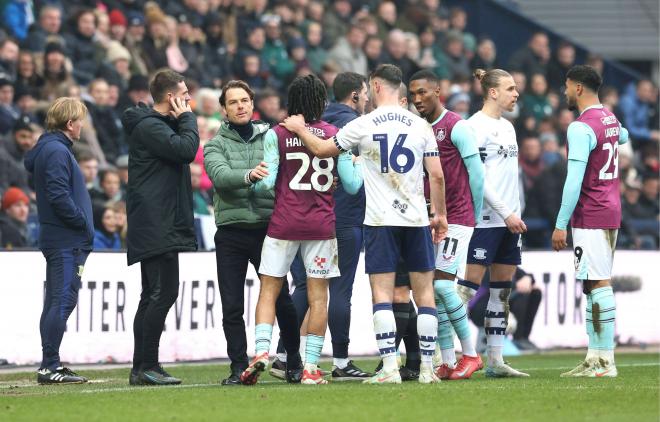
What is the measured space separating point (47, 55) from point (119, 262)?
4318 millimetres

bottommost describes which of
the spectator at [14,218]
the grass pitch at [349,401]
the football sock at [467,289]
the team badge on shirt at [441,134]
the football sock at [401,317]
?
the grass pitch at [349,401]

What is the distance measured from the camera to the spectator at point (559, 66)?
27.6 metres

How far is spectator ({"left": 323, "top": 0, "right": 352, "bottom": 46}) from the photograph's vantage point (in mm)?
24516

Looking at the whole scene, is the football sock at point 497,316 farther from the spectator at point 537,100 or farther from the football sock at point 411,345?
the spectator at point 537,100

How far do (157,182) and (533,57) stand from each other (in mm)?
16541

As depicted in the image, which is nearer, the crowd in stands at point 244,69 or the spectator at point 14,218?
the spectator at point 14,218

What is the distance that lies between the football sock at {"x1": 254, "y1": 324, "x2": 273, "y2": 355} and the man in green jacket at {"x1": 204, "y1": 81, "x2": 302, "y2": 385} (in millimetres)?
491

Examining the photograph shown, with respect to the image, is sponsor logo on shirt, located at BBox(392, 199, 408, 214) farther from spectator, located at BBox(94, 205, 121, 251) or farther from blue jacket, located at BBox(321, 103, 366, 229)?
spectator, located at BBox(94, 205, 121, 251)

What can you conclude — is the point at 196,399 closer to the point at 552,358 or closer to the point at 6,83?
the point at 552,358

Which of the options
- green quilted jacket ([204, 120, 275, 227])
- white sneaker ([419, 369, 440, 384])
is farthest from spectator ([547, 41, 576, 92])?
white sneaker ([419, 369, 440, 384])

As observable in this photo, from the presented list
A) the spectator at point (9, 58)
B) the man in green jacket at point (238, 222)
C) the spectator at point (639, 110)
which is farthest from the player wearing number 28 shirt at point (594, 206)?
the spectator at point (639, 110)

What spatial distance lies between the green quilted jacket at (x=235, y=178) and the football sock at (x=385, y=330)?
4.05 feet

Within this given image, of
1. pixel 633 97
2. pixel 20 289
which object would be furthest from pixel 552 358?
pixel 633 97

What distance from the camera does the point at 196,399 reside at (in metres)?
10.4
